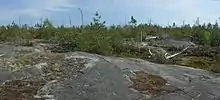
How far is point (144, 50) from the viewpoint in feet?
37.3

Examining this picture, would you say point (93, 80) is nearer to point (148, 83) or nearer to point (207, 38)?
point (148, 83)

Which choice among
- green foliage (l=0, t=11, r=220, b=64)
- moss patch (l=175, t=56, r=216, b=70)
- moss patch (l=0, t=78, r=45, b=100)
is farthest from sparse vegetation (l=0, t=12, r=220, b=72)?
moss patch (l=0, t=78, r=45, b=100)

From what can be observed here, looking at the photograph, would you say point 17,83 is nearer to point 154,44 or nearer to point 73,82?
point 73,82

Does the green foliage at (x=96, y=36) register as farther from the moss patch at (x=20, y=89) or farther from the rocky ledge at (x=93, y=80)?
the moss patch at (x=20, y=89)

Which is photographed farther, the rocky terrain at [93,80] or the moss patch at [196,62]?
the moss patch at [196,62]

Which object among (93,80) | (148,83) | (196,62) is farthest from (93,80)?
(196,62)

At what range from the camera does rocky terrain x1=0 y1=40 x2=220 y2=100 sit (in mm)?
6422

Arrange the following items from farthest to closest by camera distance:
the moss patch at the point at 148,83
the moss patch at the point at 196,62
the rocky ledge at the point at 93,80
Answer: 1. the moss patch at the point at 196,62
2. the moss patch at the point at 148,83
3. the rocky ledge at the point at 93,80

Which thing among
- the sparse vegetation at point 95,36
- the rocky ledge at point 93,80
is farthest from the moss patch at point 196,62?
the rocky ledge at point 93,80

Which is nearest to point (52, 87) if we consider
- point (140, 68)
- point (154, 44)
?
point (140, 68)

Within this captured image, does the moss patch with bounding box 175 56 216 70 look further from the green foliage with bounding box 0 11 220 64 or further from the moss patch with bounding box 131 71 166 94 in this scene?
the moss patch with bounding box 131 71 166 94

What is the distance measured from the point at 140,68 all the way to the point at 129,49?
325cm

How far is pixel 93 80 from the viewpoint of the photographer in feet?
22.9

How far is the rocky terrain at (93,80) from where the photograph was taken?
642 cm
